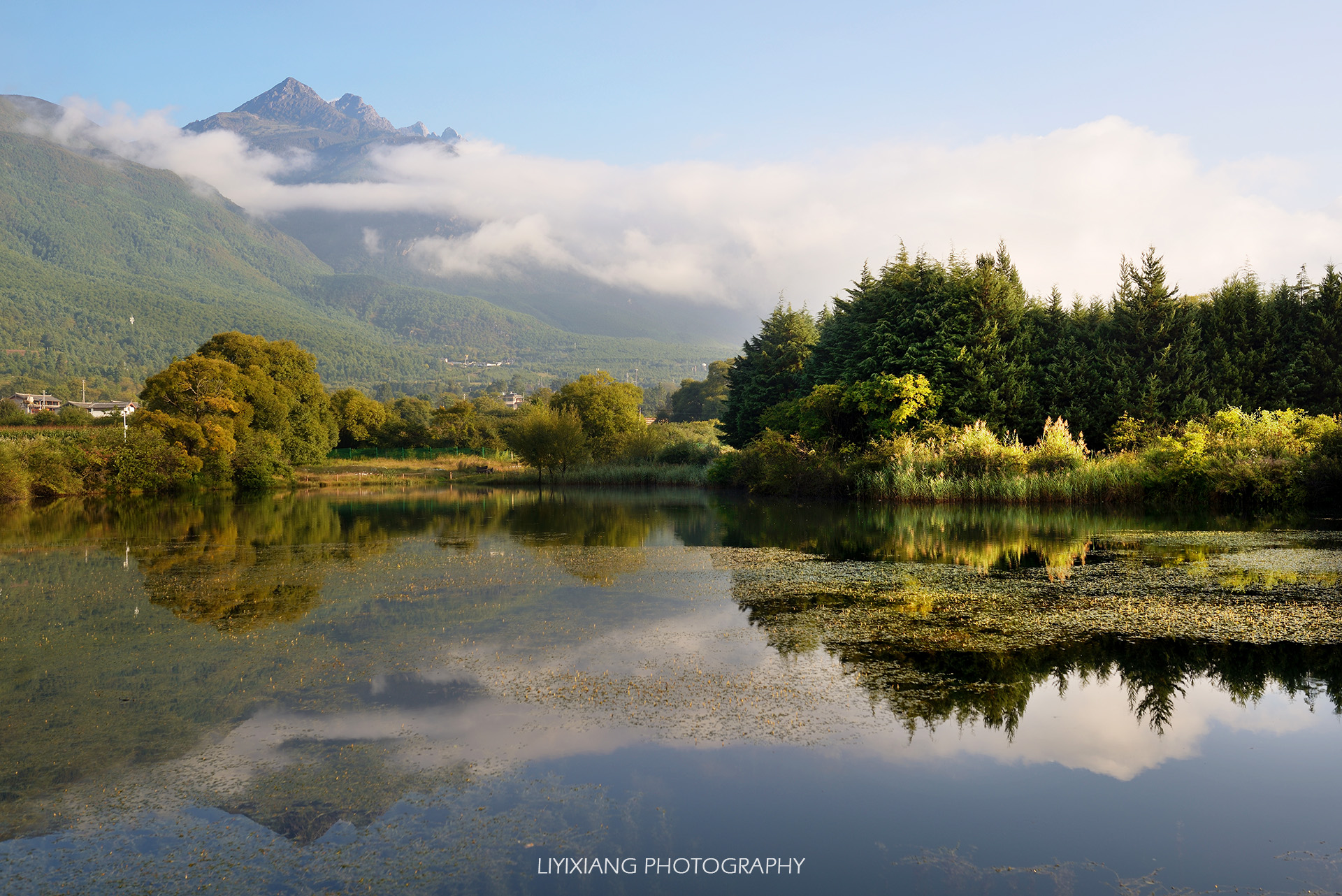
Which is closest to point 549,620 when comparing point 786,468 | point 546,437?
point 786,468

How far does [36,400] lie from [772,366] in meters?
109

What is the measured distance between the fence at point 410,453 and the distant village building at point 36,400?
64006 millimetres

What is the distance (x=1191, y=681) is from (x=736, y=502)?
2317 centimetres

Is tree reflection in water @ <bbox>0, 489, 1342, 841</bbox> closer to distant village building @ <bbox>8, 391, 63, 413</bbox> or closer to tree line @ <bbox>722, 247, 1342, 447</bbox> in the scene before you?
tree line @ <bbox>722, 247, 1342, 447</bbox>

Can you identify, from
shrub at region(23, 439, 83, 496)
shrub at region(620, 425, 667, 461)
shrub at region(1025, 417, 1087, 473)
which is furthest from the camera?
shrub at region(620, 425, 667, 461)

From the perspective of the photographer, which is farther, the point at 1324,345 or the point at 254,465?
the point at 254,465

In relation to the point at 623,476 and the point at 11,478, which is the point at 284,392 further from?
the point at 623,476

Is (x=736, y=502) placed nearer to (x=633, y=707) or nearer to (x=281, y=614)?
(x=281, y=614)

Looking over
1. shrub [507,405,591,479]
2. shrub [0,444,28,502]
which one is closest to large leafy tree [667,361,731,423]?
shrub [507,405,591,479]

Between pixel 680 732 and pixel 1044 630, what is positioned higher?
pixel 1044 630

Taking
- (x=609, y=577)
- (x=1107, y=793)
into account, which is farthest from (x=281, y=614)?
(x=1107, y=793)

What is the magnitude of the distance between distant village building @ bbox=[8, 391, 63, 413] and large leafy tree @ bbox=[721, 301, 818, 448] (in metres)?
97.5

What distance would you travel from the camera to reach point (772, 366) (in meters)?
45.1

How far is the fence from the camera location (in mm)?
63303
